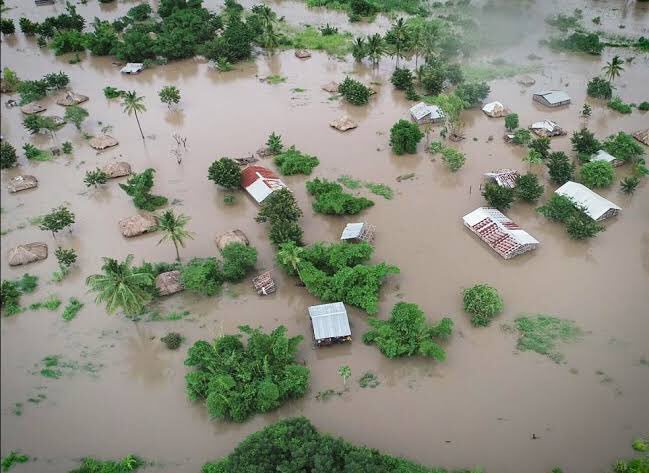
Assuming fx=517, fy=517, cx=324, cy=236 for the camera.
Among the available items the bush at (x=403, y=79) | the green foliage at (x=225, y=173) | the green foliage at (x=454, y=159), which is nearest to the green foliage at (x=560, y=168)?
the green foliage at (x=454, y=159)

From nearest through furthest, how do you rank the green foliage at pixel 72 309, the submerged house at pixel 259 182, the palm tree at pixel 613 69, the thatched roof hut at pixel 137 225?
1. the green foliage at pixel 72 309
2. the thatched roof hut at pixel 137 225
3. the submerged house at pixel 259 182
4. the palm tree at pixel 613 69

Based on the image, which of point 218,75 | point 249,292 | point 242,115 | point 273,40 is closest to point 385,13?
point 273,40

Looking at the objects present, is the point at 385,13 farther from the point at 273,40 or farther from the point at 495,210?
the point at 495,210

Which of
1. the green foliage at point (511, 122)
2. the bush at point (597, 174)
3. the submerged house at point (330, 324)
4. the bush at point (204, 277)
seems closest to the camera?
the submerged house at point (330, 324)

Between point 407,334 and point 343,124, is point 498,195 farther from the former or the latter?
point 343,124

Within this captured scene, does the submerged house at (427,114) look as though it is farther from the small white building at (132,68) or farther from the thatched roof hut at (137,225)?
the small white building at (132,68)

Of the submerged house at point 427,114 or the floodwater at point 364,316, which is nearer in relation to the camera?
the floodwater at point 364,316
